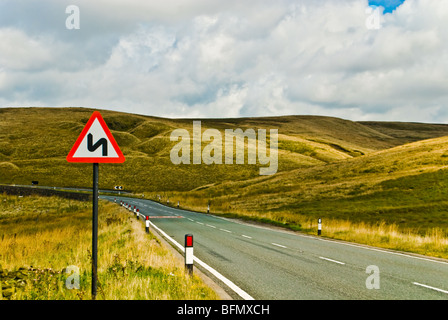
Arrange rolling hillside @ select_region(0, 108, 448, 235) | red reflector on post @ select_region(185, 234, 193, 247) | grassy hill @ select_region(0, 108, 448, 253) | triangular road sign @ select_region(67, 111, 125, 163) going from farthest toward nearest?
1. rolling hillside @ select_region(0, 108, 448, 235)
2. grassy hill @ select_region(0, 108, 448, 253)
3. red reflector on post @ select_region(185, 234, 193, 247)
4. triangular road sign @ select_region(67, 111, 125, 163)

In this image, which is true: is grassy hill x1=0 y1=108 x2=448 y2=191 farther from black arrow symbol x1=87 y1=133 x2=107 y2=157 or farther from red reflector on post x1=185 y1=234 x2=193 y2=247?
black arrow symbol x1=87 y1=133 x2=107 y2=157

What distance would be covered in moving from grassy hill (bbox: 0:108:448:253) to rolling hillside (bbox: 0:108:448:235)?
0.08 m

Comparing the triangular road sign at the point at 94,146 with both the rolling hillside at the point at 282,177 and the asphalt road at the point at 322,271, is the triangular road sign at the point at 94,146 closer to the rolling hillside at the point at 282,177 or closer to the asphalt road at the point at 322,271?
the asphalt road at the point at 322,271

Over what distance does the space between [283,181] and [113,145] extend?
51865 millimetres

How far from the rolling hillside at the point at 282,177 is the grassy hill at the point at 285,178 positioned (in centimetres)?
8

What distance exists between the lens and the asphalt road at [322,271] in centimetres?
766

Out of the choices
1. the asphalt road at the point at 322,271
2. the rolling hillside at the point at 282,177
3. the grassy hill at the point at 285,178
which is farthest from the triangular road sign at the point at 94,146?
the rolling hillside at the point at 282,177

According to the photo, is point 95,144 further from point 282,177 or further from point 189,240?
point 282,177

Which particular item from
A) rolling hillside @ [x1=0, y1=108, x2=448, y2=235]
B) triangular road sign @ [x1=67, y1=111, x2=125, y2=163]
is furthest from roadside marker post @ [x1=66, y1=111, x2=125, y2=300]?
rolling hillside @ [x1=0, y1=108, x2=448, y2=235]

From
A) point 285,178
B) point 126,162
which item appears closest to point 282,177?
point 285,178

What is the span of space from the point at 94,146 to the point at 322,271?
20.8 feet

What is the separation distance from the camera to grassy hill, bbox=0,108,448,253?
32812 millimetres

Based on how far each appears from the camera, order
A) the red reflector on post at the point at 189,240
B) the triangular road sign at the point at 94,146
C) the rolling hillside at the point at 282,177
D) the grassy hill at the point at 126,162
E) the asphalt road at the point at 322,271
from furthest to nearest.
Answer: the grassy hill at the point at 126,162 → the rolling hillside at the point at 282,177 → the red reflector on post at the point at 189,240 → the asphalt road at the point at 322,271 → the triangular road sign at the point at 94,146
